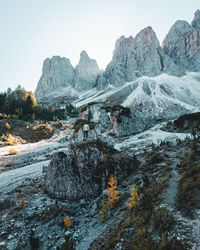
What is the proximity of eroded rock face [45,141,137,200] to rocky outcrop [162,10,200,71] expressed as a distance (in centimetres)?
21046

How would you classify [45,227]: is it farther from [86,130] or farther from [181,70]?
[181,70]

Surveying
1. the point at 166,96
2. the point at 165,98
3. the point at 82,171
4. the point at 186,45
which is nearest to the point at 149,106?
the point at 165,98

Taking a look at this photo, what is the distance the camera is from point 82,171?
14.9 metres

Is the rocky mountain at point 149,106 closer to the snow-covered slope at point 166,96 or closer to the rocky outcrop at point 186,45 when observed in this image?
the snow-covered slope at point 166,96

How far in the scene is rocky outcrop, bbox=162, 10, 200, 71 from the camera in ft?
584

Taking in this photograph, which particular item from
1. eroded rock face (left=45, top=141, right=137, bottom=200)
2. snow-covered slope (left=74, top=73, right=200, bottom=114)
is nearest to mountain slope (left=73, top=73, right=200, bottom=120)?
snow-covered slope (left=74, top=73, right=200, bottom=114)

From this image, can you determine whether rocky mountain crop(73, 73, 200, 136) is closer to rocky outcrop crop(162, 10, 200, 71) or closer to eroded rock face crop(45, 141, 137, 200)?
rocky outcrop crop(162, 10, 200, 71)

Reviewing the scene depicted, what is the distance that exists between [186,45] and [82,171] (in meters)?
238

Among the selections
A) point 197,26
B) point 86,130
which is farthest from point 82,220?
point 197,26

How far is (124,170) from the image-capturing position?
16.8m

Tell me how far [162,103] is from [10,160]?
95.5 metres

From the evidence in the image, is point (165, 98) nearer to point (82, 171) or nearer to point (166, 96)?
point (166, 96)

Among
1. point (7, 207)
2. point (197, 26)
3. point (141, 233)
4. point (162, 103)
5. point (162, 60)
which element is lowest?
point (7, 207)

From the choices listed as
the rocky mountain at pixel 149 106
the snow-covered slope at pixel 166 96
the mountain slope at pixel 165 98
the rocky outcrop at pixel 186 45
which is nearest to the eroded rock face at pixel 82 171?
the rocky mountain at pixel 149 106
